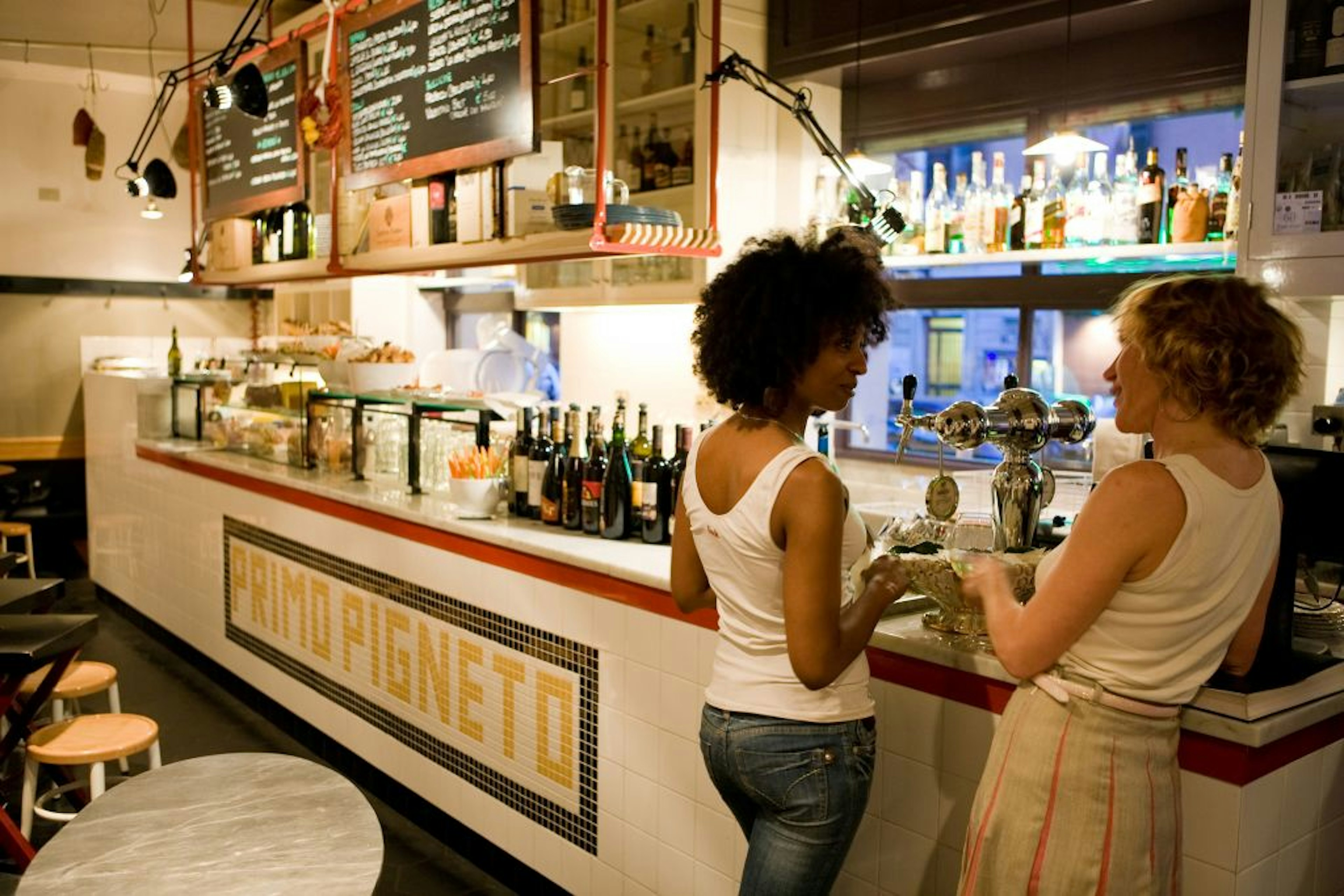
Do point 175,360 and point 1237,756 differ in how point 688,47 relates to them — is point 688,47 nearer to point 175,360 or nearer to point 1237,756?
point 1237,756

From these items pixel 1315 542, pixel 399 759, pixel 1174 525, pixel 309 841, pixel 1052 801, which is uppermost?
pixel 1174 525

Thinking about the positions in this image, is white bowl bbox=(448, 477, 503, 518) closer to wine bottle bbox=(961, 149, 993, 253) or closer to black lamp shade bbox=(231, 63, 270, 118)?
wine bottle bbox=(961, 149, 993, 253)

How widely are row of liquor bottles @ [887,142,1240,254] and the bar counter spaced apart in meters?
1.93

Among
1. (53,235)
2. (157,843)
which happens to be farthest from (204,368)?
(157,843)

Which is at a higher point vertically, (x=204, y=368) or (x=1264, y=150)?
(x=1264, y=150)

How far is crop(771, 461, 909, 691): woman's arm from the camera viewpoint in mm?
1811

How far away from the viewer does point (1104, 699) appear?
5.59 ft

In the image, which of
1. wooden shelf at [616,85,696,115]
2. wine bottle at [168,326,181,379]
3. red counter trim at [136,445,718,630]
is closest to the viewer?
red counter trim at [136,445,718,630]

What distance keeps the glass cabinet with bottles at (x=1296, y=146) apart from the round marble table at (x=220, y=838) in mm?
2673

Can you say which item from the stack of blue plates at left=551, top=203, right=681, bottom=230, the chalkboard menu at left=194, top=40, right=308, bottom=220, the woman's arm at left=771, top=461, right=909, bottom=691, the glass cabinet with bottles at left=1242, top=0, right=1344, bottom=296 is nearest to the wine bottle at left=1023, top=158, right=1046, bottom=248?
the glass cabinet with bottles at left=1242, top=0, right=1344, bottom=296

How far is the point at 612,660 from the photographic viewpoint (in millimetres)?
3039

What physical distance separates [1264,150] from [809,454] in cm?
199

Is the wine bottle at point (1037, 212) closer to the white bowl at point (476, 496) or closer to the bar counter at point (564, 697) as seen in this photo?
the bar counter at point (564, 697)

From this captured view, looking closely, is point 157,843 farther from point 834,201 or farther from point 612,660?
point 834,201
